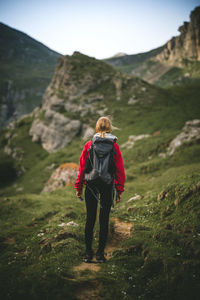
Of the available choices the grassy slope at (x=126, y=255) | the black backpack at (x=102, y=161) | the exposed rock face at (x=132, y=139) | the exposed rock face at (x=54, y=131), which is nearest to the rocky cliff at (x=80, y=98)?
the exposed rock face at (x=54, y=131)

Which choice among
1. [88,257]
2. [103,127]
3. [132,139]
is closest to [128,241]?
[88,257]

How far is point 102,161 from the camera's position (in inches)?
227

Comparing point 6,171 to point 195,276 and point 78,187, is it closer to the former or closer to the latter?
point 78,187

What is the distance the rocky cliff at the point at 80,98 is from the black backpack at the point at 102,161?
141ft

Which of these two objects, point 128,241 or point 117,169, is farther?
point 128,241

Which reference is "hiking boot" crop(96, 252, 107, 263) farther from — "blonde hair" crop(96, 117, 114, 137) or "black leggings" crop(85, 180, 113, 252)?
"blonde hair" crop(96, 117, 114, 137)

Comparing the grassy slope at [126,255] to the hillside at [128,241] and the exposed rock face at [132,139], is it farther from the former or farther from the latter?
the exposed rock face at [132,139]

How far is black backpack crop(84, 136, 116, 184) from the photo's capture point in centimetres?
568

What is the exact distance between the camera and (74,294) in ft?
14.2

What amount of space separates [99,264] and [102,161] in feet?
9.78

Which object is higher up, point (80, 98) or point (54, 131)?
point (80, 98)

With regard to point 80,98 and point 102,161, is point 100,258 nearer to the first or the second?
point 102,161

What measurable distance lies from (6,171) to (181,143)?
41.0 metres

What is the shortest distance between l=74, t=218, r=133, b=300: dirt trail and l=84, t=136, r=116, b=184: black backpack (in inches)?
94.8
